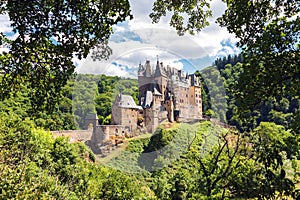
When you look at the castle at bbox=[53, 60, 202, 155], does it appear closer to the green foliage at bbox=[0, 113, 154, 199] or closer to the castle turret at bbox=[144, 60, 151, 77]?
the castle turret at bbox=[144, 60, 151, 77]

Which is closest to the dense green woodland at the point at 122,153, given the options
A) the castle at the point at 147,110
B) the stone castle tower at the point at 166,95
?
the castle at the point at 147,110

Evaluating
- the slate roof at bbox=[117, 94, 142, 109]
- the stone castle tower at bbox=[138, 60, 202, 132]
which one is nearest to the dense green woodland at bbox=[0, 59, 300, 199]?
the slate roof at bbox=[117, 94, 142, 109]

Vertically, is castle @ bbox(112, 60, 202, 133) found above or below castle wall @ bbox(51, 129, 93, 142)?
above

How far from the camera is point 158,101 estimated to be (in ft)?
87.7

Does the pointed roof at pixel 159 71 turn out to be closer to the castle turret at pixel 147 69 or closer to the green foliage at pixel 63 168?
the castle turret at pixel 147 69

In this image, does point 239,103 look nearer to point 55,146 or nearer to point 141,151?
point 55,146

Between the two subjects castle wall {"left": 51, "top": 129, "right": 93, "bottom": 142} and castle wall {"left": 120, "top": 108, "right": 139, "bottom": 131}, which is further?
castle wall {"left": 120, "top": 108, "right": 139, "bottom": 131}

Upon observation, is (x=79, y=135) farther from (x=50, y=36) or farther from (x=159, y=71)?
(x=50, y=36)

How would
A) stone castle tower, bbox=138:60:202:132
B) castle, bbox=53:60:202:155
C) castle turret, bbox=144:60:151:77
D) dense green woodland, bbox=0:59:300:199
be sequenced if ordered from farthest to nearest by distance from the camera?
stone castle tower, bbox=138:60:202:132, castle turret, bbox=144:60:151:77, castle, bbox=53:60:202:155, dense green woodland, bbox=0:59:300:199

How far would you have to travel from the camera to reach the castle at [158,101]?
25.3 m

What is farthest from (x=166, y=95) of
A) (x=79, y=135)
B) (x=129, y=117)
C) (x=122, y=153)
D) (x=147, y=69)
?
(x=79, y=135)

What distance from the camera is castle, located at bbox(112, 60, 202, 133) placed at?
2533 cm

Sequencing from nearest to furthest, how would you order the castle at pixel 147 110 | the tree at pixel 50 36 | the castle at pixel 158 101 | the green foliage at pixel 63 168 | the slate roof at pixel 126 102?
the tree at pixel 50 36
the green foliage at pixel 63 168
the slate roof at pixel 126 102
the castle at pixel 147 110
the castle at pixel 158 101

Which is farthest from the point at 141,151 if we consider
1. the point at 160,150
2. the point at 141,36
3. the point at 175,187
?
the point at 141,36
